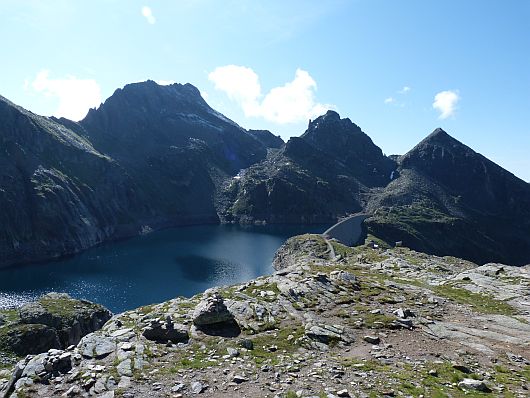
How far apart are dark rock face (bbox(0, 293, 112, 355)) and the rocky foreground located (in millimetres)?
35280

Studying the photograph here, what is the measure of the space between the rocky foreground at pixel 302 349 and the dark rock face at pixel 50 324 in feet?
116

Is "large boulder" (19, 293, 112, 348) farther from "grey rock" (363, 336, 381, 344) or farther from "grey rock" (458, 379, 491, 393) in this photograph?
"grey rock" (458, 379, 491, 393)

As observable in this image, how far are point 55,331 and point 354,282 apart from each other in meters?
50.1

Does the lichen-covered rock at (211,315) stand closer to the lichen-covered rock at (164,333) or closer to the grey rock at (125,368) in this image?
the lichen-covered rock at (164,333)

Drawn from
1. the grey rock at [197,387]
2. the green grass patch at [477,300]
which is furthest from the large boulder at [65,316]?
the green grass patch at [477,300]

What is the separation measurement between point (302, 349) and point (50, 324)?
59193mm

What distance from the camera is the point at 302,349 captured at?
2542 centimetres

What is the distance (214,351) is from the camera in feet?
80.0

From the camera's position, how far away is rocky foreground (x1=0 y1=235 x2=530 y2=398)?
19812 millimetres

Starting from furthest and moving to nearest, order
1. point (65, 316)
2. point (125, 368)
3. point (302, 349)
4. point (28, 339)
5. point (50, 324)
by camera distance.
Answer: point (65, 316), point (50, 324), point (28, 339), point (302, 349), point (125, 368)

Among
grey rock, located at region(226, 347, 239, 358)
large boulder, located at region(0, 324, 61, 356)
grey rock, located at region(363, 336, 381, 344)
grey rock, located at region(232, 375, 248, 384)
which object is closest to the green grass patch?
grey rock, located at region(363, 336, 381, 344)

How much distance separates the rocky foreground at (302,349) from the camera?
19.8 m

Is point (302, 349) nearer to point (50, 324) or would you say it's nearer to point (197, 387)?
point (197, 387)

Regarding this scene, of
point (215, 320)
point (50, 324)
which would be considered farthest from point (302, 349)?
point (50, 324)
